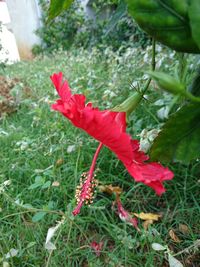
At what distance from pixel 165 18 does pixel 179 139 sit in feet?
0.36

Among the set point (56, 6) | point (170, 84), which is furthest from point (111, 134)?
point (56, 6)

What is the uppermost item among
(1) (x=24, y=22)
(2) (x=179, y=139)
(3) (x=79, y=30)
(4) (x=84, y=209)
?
(1) (x=24, y=22)

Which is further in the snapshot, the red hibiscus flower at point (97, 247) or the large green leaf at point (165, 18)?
the red hibiscus flower at point (97, 247)

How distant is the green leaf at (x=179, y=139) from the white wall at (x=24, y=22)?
5.21 metres

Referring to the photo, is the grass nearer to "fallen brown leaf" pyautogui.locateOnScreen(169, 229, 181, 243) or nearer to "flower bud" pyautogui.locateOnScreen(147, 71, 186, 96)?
"fallen brown leaf" pyautogui.locateOnScreen(169, 229, 181, 243)

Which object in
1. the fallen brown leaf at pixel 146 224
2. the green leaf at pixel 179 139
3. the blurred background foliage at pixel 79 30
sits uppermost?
the blurred background foliage at pixel 79 30

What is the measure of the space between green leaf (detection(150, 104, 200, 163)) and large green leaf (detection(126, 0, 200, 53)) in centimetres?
6

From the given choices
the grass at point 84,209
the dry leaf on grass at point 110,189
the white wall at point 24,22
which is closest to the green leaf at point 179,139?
the grass at point 84,209

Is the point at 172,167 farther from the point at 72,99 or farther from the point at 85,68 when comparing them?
the point at 85,68

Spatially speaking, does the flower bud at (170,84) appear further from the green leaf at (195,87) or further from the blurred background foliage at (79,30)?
the blurred background foliage at (79,30)

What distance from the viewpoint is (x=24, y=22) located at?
5.32 m

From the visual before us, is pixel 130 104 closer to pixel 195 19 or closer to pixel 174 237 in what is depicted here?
pixel 195 19

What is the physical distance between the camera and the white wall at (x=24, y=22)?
518 centimetres

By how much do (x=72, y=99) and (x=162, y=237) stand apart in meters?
0.67
